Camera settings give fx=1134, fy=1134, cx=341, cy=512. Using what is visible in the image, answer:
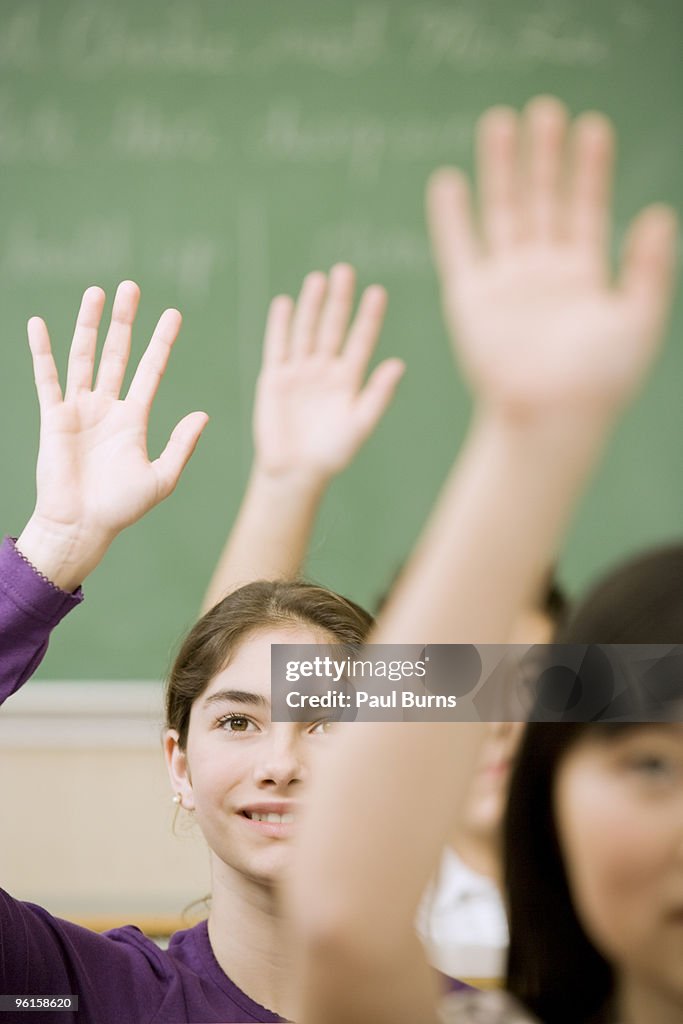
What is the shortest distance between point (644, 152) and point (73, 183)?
81 centimetres

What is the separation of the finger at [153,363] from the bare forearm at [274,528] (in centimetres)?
16

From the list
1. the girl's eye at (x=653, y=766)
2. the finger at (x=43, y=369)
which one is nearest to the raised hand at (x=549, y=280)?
the girl's eye at (x=653, y=766)

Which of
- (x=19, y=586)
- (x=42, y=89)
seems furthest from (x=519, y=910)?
(x=42, y=89)

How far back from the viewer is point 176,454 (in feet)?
2.33

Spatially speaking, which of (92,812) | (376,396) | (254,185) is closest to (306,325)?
(376,396)

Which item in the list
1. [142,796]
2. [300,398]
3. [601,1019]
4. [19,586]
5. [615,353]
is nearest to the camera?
[615,353]

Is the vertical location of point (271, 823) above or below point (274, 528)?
below

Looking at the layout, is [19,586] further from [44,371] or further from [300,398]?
[300,398]

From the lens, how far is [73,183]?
5.30 feet

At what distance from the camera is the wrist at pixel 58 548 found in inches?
26.9

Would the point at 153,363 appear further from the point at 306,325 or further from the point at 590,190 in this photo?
the point at 590,190

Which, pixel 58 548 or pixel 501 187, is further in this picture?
pixel 58 548

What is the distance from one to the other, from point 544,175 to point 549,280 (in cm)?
3

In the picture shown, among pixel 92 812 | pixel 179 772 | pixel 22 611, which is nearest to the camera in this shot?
pixel 22 611
